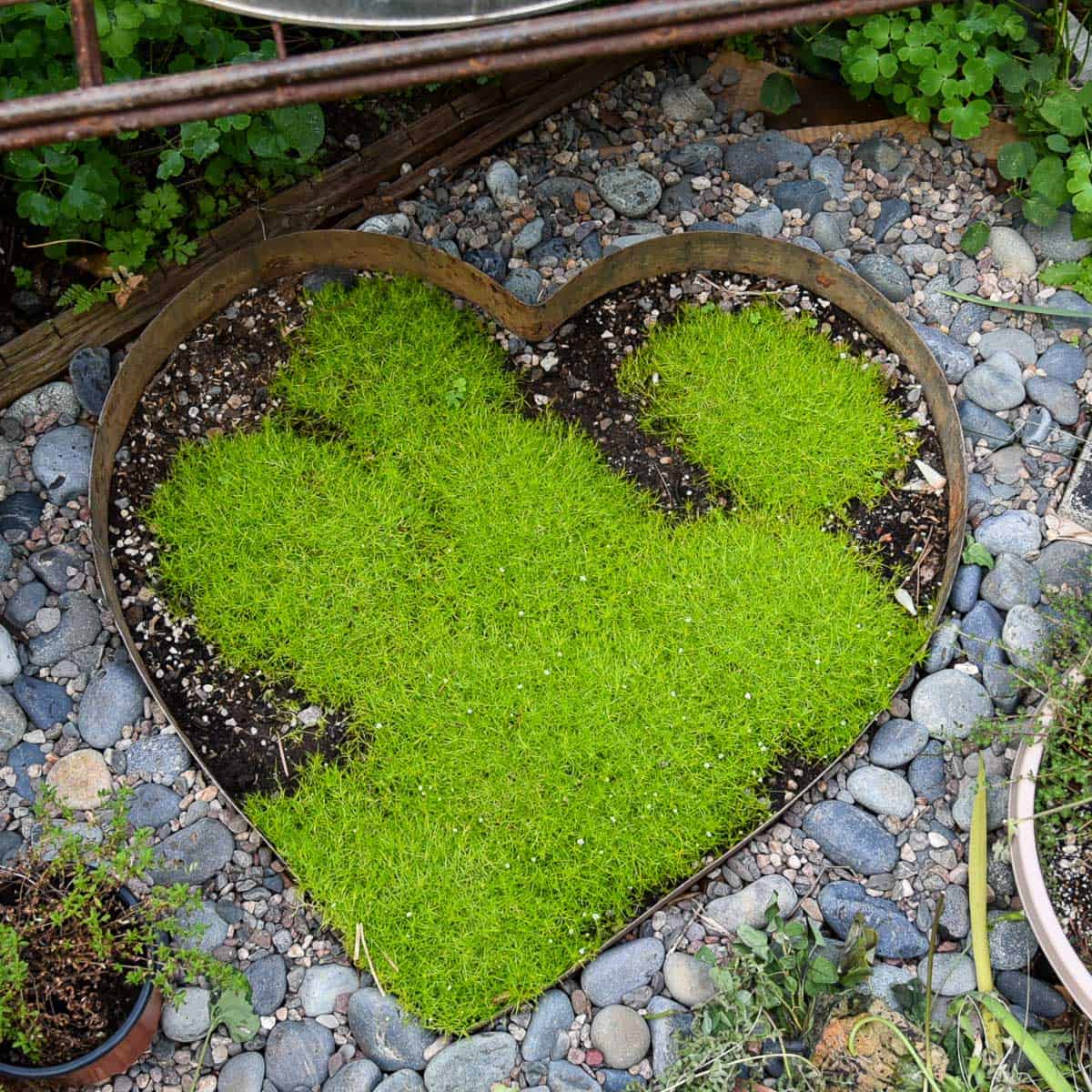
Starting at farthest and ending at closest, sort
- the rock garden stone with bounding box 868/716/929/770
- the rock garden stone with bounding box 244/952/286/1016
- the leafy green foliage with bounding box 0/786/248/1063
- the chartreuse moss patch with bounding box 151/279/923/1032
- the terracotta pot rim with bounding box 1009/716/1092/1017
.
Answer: the rock garden stone with bounding box 868/716/929/770, the chartreuse moss patch with bounding box 151/279/923/1032, the rock garden stone with bounding box 244/952/286/1016, the terracotta pot rim with bounding box 1009/716/1092/1017, the leafy green foliage with bounding box 0/786/248/1063

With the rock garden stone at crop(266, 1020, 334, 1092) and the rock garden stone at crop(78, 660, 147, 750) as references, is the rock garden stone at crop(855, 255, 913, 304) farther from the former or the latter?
the rock garden stone at crop(266, 1020, 334, 1092)

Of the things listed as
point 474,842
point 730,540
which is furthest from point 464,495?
point 474,842

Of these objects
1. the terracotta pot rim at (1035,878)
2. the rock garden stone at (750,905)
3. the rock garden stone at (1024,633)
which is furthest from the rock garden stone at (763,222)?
the rock garden stone at (750,905)

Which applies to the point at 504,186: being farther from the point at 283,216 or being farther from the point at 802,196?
the point at 802,196

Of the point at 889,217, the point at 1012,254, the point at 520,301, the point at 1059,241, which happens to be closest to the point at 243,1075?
the point at 520,301

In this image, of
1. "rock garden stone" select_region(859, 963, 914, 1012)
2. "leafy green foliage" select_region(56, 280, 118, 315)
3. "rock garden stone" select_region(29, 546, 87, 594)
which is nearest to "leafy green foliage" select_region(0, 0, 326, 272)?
"leafy green foliage" select_region(56, 280, 118, 315)

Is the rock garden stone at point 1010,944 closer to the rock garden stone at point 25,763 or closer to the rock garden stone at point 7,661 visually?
the rock garden stone at point 25,763
